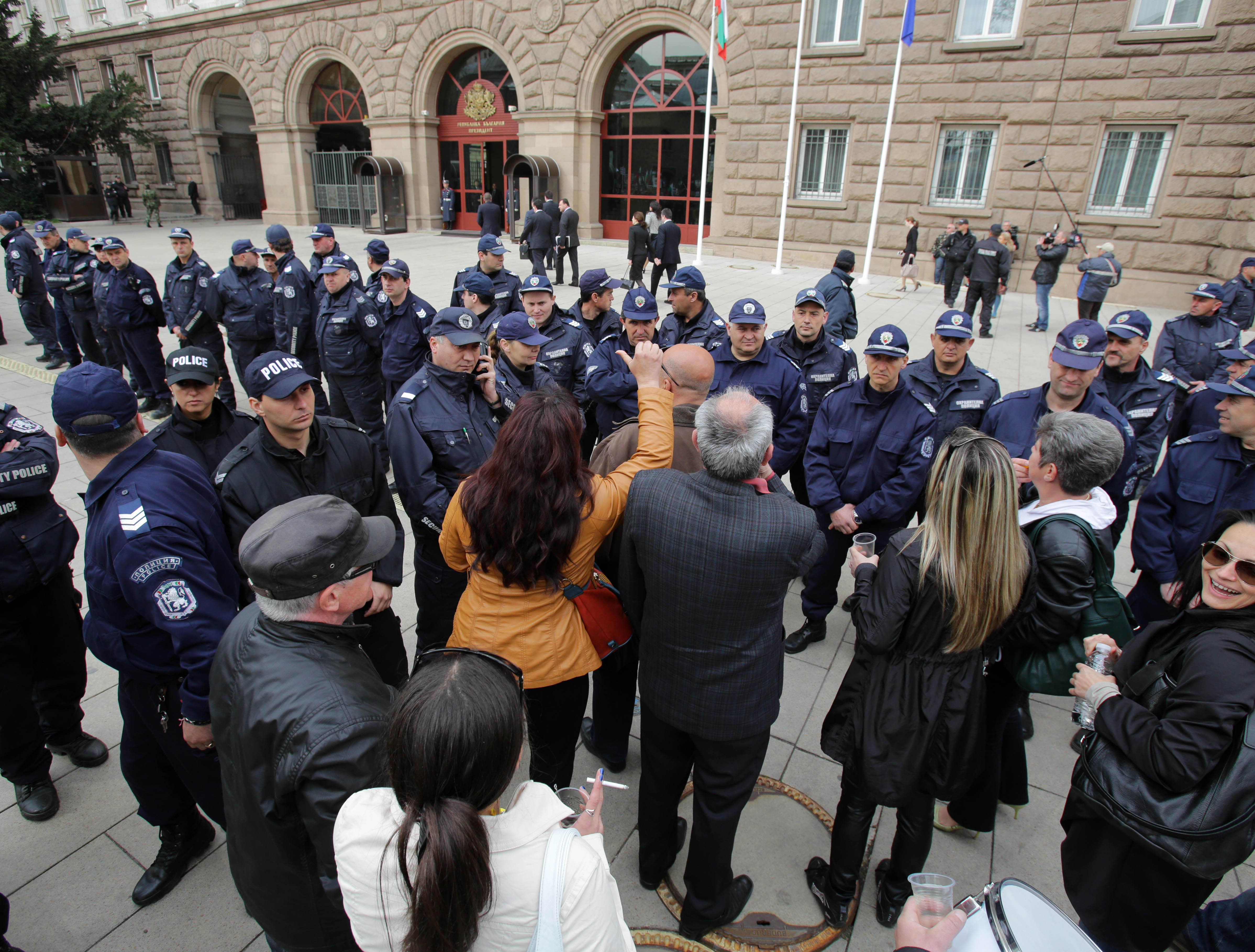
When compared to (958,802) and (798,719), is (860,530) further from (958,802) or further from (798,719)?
(958,802)

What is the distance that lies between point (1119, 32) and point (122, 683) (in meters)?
18.2

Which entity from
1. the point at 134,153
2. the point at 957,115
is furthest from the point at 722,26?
the point at 134,153

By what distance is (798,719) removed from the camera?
3.56 m

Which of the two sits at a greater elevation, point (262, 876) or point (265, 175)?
point (265, 175)

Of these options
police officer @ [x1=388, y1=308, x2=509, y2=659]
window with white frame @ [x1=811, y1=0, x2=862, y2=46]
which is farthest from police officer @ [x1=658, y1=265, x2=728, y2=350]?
window with white frame @ [x1=811, y1=0, x2=862, y2=46]

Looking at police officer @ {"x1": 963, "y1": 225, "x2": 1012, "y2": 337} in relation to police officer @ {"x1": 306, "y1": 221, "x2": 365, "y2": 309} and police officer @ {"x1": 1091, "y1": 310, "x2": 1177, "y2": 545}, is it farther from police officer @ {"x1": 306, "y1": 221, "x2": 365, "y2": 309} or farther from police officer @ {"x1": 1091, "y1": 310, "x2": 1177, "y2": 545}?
police officer @ {"x1": 306, "y1": 221, "x2": 365, "y2": 309}

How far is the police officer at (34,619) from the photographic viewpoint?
2.66 m

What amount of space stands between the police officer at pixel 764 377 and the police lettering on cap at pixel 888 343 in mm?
649

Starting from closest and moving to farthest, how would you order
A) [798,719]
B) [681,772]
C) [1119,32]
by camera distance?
1. [681,772]
2. [798,719]
3. [1119,32]

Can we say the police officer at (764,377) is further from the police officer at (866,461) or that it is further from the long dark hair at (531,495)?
the long dark hair at (531,495)

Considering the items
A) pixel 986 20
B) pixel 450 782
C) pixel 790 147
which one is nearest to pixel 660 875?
pixel 450 782

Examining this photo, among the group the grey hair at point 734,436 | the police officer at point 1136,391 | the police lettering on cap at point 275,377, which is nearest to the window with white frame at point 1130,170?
the police officer at point 1136,391

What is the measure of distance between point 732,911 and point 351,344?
5.63 meters

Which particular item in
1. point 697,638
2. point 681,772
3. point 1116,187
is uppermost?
point 1116,187
